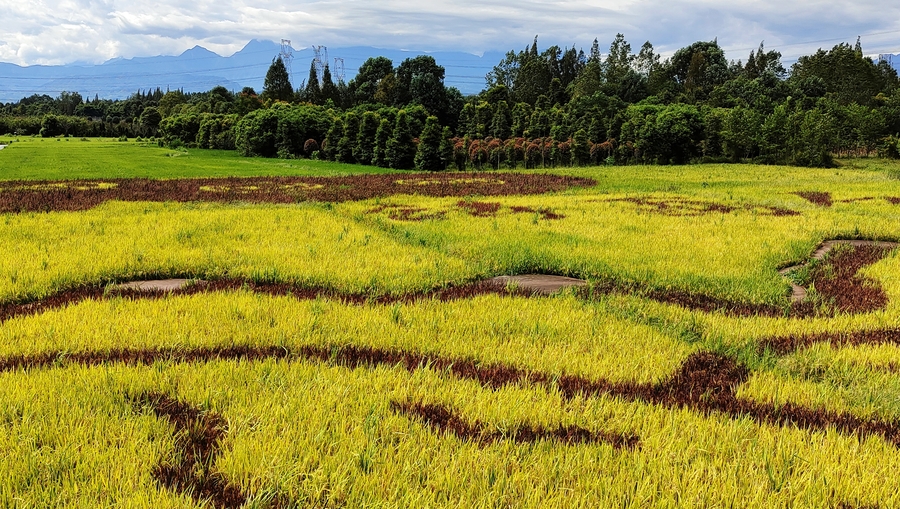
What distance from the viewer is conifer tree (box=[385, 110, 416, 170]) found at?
56.7 meters

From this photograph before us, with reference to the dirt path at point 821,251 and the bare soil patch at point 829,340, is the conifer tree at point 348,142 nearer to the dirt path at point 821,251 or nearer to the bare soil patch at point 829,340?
the dirt path at point 821,251

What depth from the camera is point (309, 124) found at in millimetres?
66812

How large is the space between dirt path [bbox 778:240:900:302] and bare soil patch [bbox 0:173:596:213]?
13191mm

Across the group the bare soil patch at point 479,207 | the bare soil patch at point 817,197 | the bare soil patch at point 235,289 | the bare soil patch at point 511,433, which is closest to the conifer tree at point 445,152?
the bare soil patch at point 479,207

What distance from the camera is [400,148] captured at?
56.6 metres

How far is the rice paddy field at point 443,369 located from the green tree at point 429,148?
4357cm

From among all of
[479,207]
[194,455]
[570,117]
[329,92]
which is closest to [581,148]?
[570,117]

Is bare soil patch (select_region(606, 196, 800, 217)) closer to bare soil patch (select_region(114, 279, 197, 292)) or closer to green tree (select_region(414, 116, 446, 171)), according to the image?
bare soil patch (select_region(114, 279, 197, 292))

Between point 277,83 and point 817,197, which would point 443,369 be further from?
point 277,83

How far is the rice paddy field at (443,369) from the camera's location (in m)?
3.55

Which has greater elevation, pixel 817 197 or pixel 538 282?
pixel 817 197

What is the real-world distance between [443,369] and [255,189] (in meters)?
22.0

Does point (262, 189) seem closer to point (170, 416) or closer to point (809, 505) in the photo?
point (170, 416)

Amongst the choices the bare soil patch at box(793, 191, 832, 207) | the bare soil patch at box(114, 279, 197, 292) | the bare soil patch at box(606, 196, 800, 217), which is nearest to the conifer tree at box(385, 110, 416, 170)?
the bare soil patch at box(606, 196, 800, 217)
